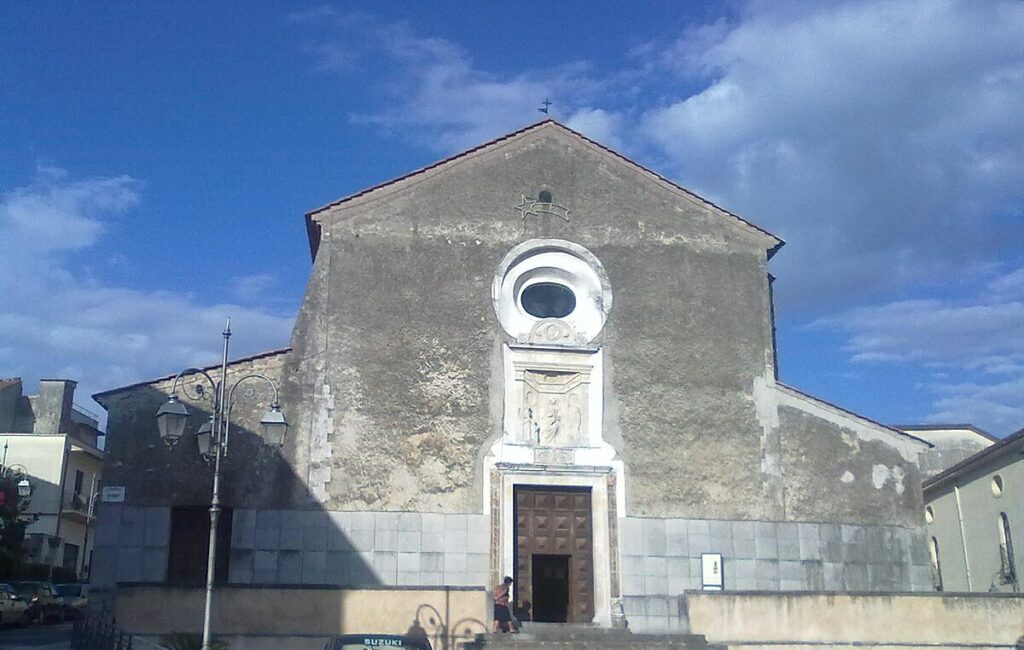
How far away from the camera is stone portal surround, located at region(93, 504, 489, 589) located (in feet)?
63.0

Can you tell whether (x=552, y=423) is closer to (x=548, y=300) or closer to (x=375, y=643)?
(x=548, y=300)

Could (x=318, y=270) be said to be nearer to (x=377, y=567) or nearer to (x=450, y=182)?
(x=450, y=182)

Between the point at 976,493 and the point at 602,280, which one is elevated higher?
the point at 602,280

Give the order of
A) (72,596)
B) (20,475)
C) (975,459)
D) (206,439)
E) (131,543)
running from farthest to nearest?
(20,475) < (72,596) < (975,459) < (131,543) < (206,439)

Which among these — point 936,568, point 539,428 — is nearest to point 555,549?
point 539,428

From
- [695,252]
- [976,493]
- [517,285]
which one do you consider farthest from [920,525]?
[517,285]

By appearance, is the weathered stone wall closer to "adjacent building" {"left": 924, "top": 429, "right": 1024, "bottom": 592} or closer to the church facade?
the church facade

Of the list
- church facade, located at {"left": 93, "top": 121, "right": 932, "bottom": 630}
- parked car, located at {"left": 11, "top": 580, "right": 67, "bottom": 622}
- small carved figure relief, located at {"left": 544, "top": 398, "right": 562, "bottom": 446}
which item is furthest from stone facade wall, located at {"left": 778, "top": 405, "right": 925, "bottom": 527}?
parked car, located at {"left": 11, "top": 580, "right": 67, "bottom": 622}

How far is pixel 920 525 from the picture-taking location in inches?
841

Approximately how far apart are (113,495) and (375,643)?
31.5 ft

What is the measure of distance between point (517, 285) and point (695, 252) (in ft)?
13.6

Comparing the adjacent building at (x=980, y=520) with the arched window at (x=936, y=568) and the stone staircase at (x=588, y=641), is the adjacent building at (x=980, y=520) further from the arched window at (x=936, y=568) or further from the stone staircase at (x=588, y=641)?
the stone staircase at (x=588, y=641)

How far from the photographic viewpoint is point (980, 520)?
24.1 metres

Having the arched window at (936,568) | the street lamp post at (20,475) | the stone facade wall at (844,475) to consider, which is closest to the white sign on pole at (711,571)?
the stone facade wall at (844,475)
